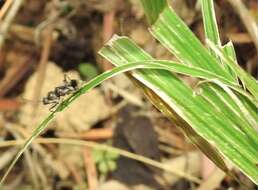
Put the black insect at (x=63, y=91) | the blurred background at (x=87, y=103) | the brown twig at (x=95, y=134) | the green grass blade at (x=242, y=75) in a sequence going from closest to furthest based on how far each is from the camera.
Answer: the green grass blade at (x=242, y=75)
the black insect at (x=63, y=91)
the blurred background at (x=87, y=103)
the brown twig at (x=95, y=134)

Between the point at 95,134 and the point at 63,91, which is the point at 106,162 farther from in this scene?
the point at 63,91

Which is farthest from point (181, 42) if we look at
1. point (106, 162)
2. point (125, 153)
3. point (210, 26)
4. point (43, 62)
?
point (43, 62)

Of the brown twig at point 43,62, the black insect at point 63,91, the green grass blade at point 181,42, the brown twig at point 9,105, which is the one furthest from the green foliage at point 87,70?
the green grass blade at point 181,42

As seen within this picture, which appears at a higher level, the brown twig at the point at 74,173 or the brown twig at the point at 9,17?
the brown twig at the point at 9,17

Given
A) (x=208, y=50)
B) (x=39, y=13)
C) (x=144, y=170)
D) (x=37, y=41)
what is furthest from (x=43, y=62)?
(x=208, y=50)

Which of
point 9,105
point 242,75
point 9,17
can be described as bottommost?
point 242,75

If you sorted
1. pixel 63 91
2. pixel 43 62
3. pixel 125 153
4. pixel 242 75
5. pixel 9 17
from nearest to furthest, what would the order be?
pixel 242 75 < pixel 63 91 < pixel 125 153 < pixel 9 17 < pixel 43 62

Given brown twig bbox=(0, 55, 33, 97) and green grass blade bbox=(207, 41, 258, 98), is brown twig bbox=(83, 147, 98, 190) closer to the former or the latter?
brown twig bbox=(0, 55, 33, 97)

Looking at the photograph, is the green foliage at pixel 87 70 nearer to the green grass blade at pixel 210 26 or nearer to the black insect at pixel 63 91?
the black insect at pixel 63 91
